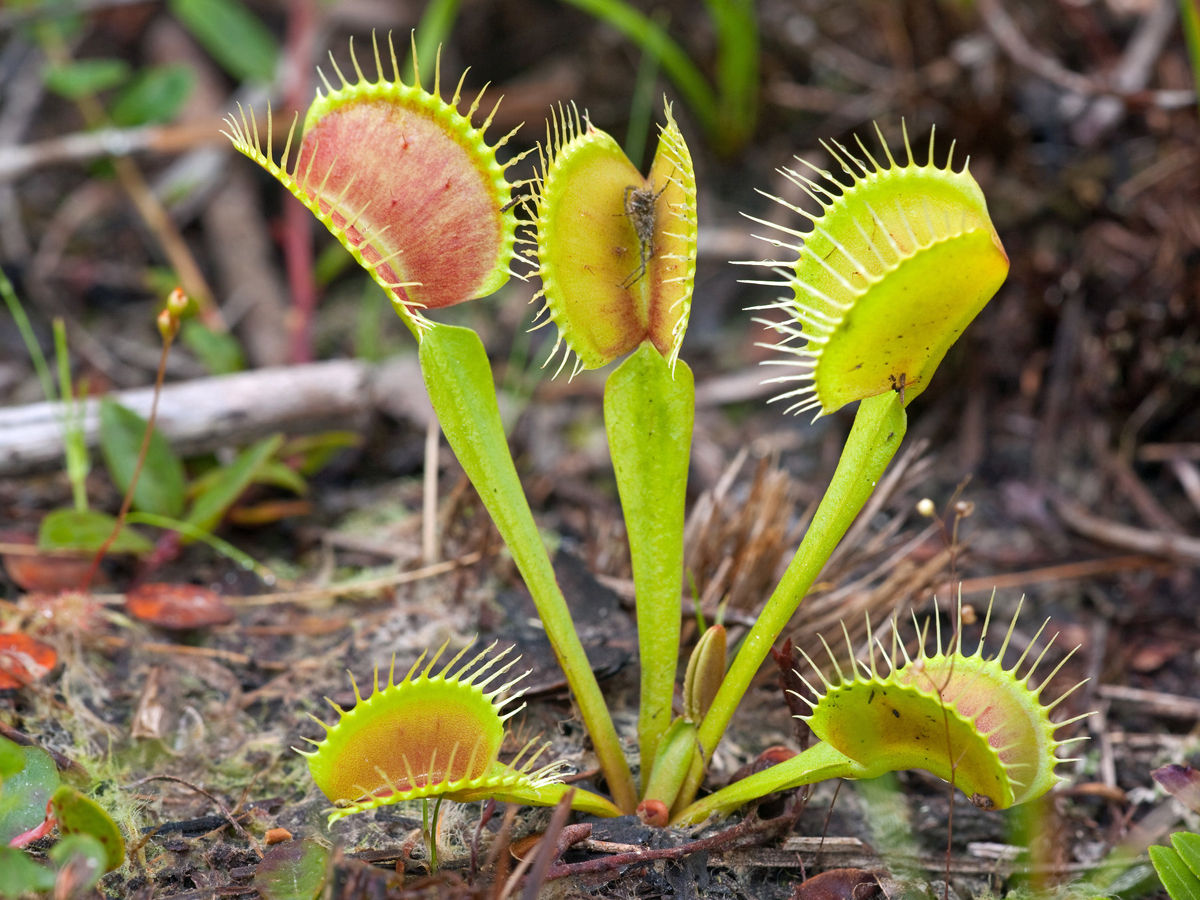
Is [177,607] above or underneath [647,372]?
underneath

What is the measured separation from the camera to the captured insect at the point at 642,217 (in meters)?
1.87

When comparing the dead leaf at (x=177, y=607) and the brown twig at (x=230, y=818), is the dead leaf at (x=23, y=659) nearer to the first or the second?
the dead leaf at (x=177, y=607)

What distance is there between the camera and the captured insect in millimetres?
1874

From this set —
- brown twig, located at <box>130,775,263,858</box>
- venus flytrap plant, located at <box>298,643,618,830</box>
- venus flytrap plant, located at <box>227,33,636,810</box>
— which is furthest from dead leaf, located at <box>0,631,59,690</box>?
venus flytrap plant, located at <box>227,33,636,810</box>

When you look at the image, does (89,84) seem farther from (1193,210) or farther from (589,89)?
(1193,210)

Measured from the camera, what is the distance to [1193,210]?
11.0 ft

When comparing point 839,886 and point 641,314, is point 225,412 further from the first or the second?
point 839,886

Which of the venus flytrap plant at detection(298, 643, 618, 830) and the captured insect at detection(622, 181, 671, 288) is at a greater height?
the captured insect at detection(622, 181, 671, 288)

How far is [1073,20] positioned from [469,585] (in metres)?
3.37

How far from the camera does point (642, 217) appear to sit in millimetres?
1882

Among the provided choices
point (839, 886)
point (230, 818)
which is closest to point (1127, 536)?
point (839, 886)

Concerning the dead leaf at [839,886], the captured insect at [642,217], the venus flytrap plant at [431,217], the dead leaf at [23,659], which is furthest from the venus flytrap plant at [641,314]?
the dead leaf at [23,659]

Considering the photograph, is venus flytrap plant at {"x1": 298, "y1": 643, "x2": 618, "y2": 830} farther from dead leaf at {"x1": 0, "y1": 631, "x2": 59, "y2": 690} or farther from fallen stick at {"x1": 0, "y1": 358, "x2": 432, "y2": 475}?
fallen stick at {"x1": 0, "y1": 358, "x2": 432, "y2": 475}

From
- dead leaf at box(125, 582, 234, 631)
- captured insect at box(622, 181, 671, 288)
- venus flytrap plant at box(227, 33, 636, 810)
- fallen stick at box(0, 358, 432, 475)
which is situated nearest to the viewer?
venus flytrap plant at box(227, 33, 636, 810)
